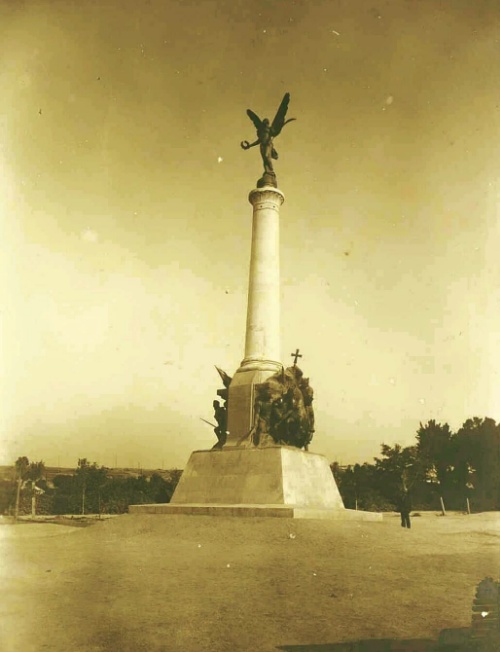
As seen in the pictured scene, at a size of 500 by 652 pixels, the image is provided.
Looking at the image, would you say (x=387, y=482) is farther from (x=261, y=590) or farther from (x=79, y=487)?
(x=261, y=590)

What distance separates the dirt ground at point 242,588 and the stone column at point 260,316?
16.8 feet

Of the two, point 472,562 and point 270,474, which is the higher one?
point 270,474

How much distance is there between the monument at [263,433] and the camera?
46.5 ft

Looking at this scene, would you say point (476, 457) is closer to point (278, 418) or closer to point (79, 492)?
point (79, 492)

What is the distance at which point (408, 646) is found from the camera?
17.7 feet

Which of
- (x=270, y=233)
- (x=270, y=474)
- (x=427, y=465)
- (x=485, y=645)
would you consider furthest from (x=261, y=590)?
(x=427, y=465)

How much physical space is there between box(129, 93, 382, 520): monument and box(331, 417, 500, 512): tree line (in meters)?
24.1

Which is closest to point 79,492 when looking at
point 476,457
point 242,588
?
point 476,457

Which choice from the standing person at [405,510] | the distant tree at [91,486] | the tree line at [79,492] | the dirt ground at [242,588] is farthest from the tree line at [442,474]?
the dirt ground at [242,588]

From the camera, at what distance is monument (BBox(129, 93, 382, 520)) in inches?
559

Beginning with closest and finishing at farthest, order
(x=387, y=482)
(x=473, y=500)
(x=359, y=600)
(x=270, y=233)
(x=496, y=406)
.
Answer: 1. (x=359, y=600)
2. (x=496, y=406)
3. (x=270, y=233)
4. (x=387, y=482)
5. (x=473, y=500)

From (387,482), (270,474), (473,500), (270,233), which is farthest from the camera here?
(473,500)

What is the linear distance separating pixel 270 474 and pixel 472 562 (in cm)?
611

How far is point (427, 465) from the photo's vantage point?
4384 centimetres
